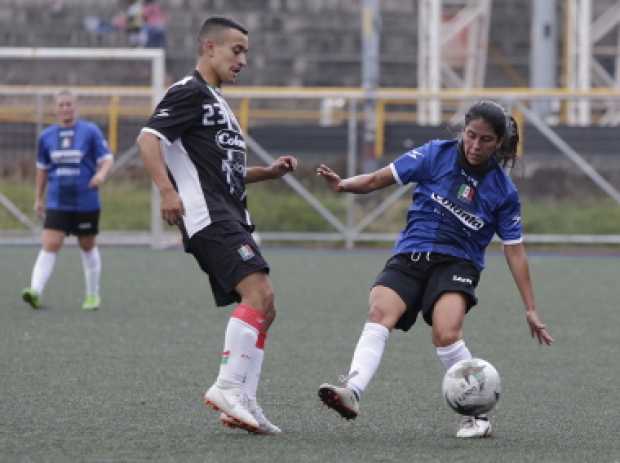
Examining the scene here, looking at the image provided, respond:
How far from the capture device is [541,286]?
13383 mm

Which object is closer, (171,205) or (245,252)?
(171,205)

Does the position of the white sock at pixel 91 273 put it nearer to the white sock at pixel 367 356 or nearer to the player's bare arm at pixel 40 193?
the player's bare arm at pixel 40 193

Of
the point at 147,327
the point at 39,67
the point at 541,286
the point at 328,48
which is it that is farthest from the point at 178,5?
the point at 147,327

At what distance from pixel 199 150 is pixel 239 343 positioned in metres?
0.81

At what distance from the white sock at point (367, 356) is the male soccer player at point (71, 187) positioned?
548cm

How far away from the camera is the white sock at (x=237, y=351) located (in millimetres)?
5859

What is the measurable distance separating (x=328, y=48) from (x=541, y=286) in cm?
1233

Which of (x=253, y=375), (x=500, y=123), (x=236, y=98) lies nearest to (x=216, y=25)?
(x=500, y=123)

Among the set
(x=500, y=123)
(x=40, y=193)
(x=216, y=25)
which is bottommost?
(x=40, y=193)

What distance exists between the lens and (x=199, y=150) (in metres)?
5.91

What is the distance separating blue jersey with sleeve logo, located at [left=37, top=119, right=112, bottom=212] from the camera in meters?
11.3

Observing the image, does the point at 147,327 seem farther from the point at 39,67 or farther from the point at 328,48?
the point at 328,48

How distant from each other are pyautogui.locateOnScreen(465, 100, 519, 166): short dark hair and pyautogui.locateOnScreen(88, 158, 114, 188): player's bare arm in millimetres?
5453

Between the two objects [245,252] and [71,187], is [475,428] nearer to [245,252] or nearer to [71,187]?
[245,252]
